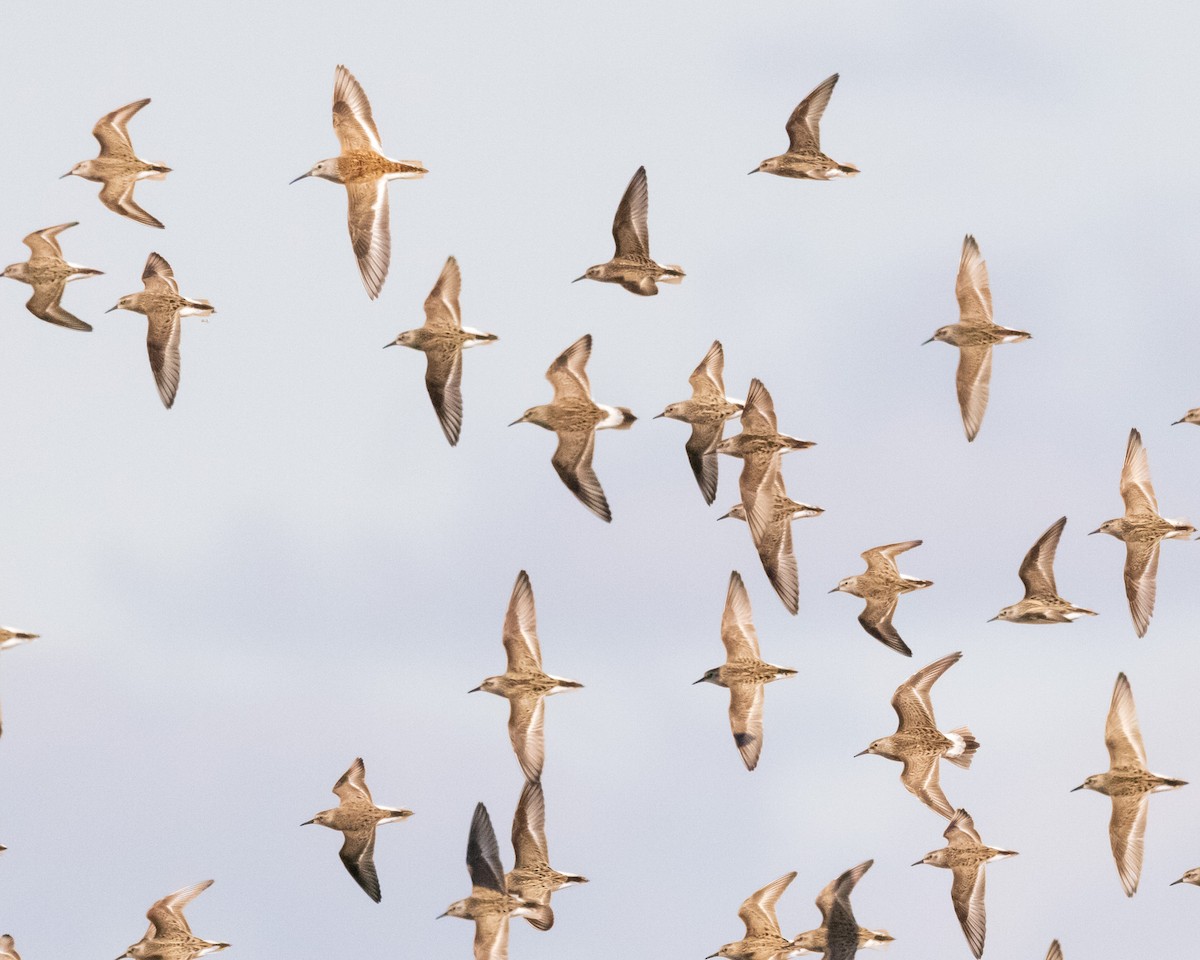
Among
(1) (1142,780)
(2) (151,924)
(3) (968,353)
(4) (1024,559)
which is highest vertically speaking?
(3) (968,353)

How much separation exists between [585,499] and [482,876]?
5.33 meters

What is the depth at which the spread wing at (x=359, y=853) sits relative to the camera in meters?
44.1

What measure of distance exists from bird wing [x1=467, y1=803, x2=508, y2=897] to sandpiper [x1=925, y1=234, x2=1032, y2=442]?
28.2 feet

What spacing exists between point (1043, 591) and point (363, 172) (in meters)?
11.0

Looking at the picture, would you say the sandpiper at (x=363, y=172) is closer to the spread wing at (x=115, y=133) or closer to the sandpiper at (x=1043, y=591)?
the spread wing at (x=115, y=133)

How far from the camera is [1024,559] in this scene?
43.9m

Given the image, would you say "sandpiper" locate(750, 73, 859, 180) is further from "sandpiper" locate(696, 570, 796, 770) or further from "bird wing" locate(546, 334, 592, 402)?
"sandpiper" locate(696, 570, 796, 770)

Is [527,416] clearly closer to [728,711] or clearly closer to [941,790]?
[728,711]

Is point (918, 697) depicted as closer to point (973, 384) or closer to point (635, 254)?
point (973, 384)

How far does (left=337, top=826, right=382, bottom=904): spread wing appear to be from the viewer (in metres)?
44.1

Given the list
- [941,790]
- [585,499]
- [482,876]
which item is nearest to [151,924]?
[482,876]

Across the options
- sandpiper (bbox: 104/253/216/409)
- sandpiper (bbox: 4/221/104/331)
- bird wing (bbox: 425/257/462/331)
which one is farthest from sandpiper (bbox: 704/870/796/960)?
sandpiper (bbox: 4/221/104/331)

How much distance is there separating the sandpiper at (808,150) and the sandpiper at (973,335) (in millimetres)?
2126

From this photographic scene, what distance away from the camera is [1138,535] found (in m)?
44.7
